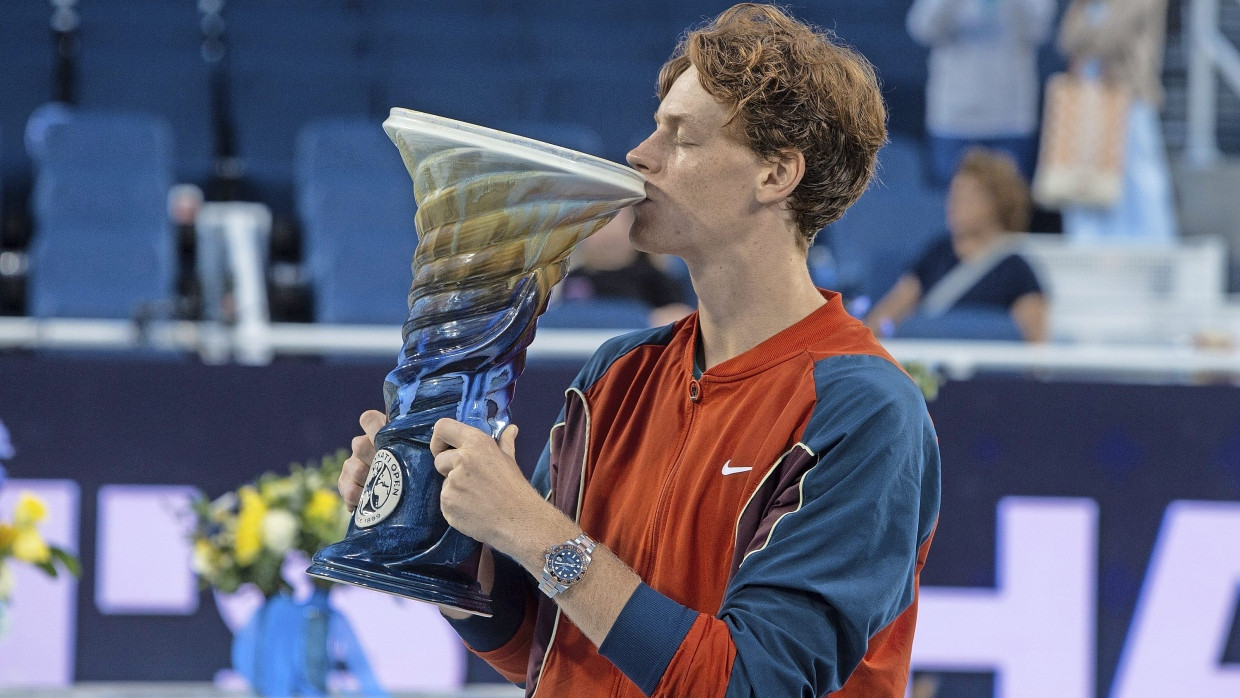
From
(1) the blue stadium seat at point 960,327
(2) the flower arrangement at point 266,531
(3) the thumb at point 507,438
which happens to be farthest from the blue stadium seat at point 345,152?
(3) the thumb at point 507,438

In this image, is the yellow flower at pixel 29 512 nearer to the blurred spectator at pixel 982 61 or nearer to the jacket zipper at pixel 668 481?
the jacket zipper at pixel 668 481

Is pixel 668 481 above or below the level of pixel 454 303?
below

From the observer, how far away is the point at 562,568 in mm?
1154

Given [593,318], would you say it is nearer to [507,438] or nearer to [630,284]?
[630,284]

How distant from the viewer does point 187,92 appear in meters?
5.64

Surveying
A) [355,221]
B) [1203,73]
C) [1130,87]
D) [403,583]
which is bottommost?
[355,221]

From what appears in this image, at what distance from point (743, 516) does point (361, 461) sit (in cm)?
38

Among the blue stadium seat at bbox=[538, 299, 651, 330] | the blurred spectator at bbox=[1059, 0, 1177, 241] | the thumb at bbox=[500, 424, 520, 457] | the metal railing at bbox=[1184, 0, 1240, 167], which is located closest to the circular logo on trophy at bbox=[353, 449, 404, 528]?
the thumb at bbox=[500, 424, 520, 457]

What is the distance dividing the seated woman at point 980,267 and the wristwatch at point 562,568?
311 centimetres

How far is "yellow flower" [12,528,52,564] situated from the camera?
223cm

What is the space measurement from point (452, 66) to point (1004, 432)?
348 cm

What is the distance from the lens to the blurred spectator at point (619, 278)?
4.50 m

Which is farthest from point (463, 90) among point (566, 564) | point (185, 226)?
point (566, 564)

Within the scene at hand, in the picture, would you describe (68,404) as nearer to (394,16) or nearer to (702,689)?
(702,689)
